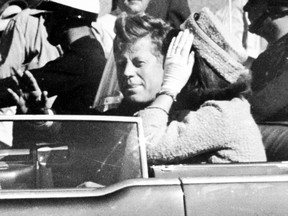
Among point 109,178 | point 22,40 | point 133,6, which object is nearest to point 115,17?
point 133,6

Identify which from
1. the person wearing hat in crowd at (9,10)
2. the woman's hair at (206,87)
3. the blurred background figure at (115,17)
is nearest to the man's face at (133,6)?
the blurred background figure at (115,17)

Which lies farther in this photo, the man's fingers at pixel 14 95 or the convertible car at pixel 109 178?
the man's fingers at pixel 14 95

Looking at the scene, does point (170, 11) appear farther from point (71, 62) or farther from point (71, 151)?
point (71, 151)

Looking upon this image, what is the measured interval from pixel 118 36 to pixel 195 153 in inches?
41.4

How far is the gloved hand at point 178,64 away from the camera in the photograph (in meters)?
4.04

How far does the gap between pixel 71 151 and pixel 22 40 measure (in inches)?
43.7

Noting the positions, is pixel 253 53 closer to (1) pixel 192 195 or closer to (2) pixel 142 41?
(2) pixel 142 41

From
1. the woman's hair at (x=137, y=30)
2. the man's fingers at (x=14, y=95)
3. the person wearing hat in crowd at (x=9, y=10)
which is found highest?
the person wearing hat in crowd at (x=9, y=10)

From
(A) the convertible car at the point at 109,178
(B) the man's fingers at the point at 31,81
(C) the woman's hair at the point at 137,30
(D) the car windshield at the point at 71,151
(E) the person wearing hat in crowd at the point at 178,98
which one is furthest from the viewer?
(C) the woman's hair at the point at 137,30

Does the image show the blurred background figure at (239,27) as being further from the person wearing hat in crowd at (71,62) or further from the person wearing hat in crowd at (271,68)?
the person wearing hat in crowd at (71,62)

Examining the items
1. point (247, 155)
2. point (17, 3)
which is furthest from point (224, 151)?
point (17, 3)

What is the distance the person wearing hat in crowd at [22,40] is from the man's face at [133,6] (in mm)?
590

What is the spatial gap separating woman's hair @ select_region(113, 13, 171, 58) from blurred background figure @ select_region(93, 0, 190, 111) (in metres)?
0.04

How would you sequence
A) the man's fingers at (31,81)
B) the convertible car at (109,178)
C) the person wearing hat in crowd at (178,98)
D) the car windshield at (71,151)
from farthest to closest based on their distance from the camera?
the man's fingers at (31,81)
the person wearing hat in crowd at (178,98)
the car windshield at (71,151)
the convertible car at (109,178)
